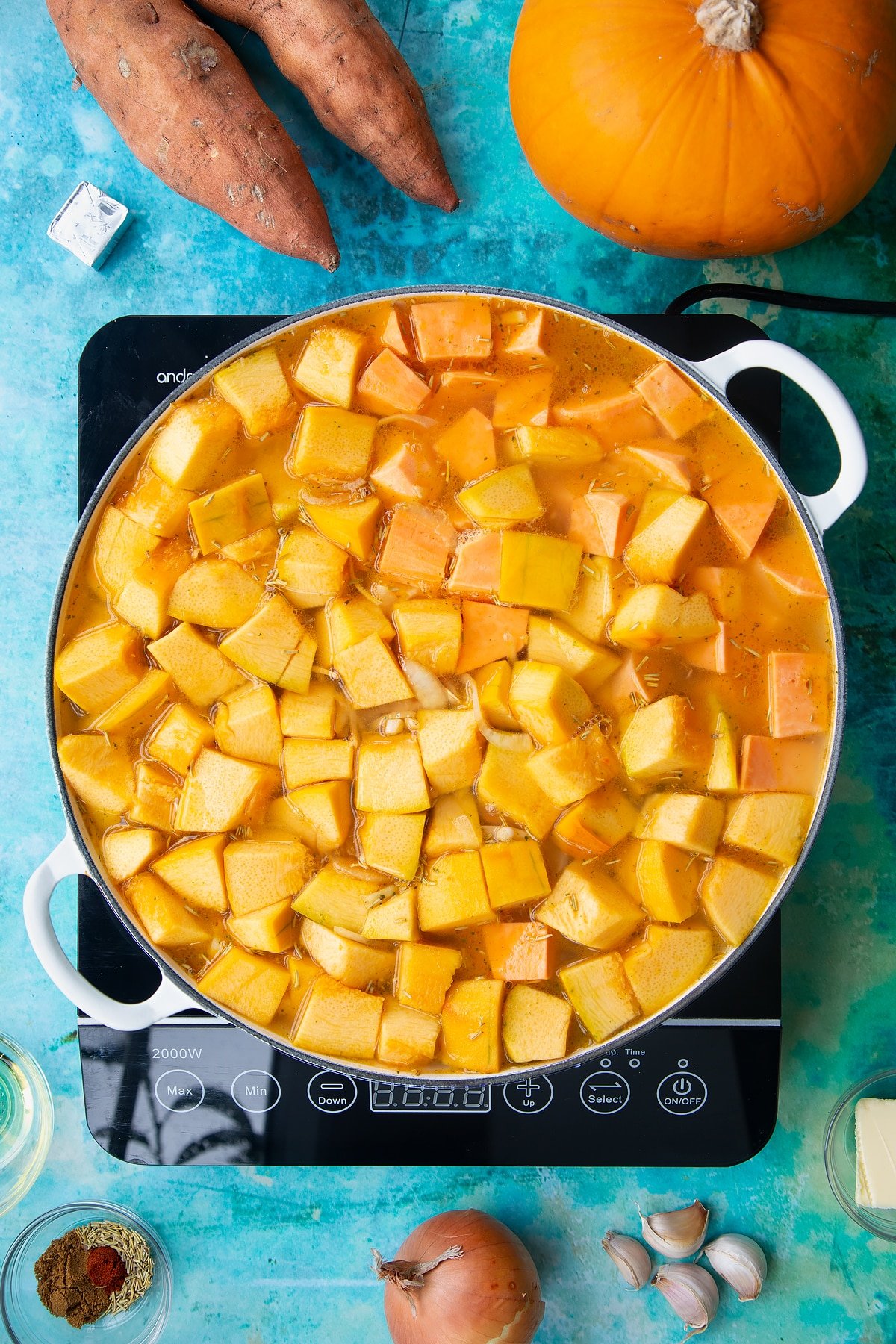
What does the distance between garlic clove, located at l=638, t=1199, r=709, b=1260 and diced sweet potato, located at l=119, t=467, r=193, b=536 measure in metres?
1.20

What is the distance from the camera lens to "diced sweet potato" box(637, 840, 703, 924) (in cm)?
119

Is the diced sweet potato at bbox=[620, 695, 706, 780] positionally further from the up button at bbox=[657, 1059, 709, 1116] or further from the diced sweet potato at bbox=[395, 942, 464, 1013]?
the up button at bbox=[657, 1059, 709, 1116]

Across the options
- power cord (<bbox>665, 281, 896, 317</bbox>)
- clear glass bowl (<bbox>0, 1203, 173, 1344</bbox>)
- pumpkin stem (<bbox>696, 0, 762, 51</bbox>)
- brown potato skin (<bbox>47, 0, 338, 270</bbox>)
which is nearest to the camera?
pumpkin stem (<bbox>696, 0, 762, 51</bbox>)

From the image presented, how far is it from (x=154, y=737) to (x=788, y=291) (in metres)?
1.08

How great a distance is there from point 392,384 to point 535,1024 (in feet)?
2.68

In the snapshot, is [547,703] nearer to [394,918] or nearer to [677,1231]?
[394,918]

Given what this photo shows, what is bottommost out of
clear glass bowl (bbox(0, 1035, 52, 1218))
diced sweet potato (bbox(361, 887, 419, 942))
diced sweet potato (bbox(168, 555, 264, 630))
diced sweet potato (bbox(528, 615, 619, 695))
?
clear glass bowl (bbox(0, 1035, 52, 1218))

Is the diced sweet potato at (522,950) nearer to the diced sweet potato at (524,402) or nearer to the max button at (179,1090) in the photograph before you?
the max button at (179,1090)

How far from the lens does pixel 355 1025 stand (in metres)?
1.22

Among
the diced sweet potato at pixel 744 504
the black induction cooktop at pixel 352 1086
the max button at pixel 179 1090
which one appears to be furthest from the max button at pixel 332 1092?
the diced sweet potato at pixel 744 504

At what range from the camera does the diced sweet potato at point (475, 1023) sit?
1225mm

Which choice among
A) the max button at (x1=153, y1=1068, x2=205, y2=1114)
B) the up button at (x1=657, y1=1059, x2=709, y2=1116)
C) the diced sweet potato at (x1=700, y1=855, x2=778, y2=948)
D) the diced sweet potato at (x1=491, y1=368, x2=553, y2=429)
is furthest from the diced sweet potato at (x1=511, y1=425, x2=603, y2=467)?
the max button at (x1=153, y1=1068, x2=205, y2=1114)

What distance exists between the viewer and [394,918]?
121cm

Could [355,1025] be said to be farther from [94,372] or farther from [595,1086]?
[94,372]
